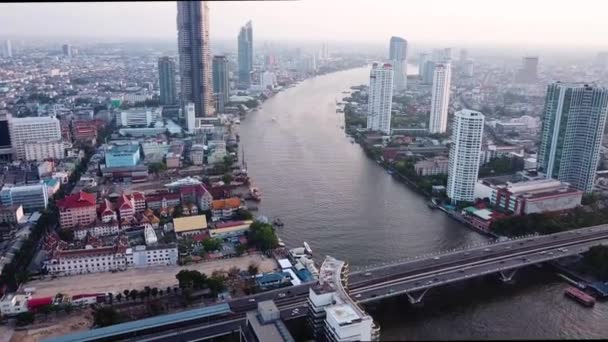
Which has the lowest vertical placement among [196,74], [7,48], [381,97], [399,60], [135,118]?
[135,118]

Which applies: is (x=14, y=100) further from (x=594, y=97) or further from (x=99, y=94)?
(x=594, y=97)

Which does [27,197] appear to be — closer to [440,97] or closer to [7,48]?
[7,48]

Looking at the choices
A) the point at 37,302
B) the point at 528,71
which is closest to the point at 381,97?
the point at 528,71

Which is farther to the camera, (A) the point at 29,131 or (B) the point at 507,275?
(A) the point at 29,131

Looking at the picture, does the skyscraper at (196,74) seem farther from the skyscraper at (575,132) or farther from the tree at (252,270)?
the tree at (252,270)

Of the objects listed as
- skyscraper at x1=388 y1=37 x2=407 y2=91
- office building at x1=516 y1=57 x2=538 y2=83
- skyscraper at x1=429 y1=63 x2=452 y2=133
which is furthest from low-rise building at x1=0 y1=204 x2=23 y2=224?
office building at x1=516 y1=57 x2=538 y2=83

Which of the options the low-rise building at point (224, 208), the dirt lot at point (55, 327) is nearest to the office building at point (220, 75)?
the low-rise building at point (224, 208)
